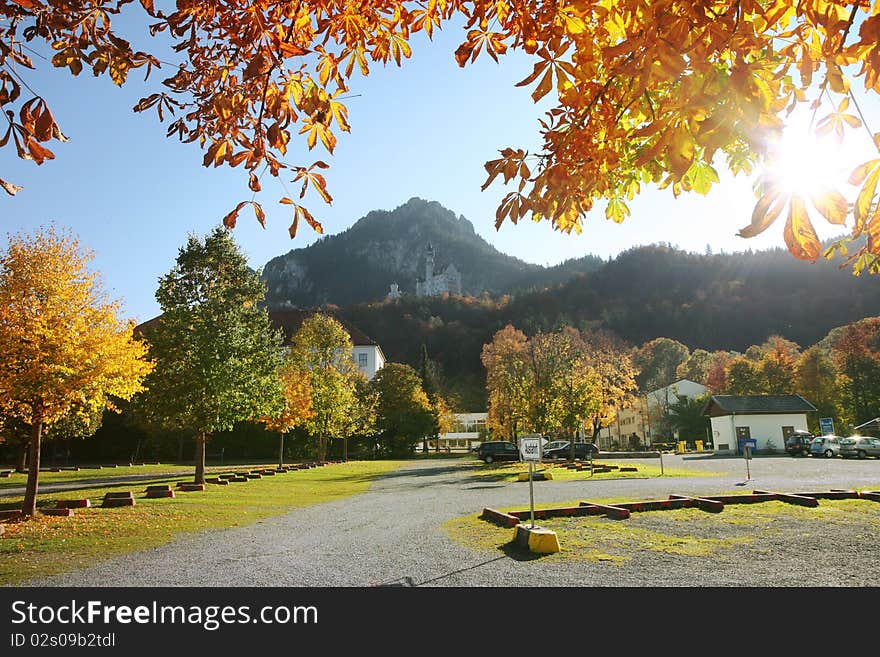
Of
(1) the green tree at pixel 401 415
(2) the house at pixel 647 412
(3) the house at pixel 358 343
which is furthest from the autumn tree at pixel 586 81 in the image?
(3) the house at pixel 358 343

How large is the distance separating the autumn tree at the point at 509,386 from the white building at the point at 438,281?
125506 mm

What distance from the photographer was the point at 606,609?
484cm

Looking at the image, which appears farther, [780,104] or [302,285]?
[302,285]

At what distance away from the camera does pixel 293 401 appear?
34.7 meters

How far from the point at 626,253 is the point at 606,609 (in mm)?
Result: 118456

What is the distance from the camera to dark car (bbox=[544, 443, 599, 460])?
3700 centimetres

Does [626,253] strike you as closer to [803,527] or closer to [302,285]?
[302,285]

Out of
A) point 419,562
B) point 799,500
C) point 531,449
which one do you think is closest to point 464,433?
point 799,500

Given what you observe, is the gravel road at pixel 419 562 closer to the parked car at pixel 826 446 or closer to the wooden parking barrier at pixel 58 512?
the wooden parking barrier at pixel 58 512

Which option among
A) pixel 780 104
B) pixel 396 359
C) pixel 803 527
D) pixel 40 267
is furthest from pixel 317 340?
pixel 396 359

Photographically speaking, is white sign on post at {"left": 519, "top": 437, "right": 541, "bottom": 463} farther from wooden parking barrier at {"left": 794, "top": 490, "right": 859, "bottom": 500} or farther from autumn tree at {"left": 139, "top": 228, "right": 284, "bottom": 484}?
autumn tree at {"left": 139, "top": 228, "right": 284, "bottom": 484}

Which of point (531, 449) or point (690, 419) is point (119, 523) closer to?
point (531, 449)

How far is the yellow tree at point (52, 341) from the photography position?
1230 cm

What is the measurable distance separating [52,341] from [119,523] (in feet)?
14.4
